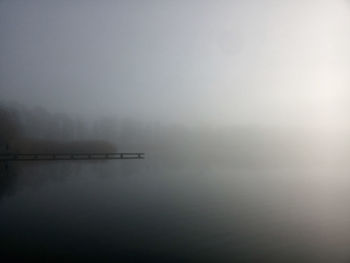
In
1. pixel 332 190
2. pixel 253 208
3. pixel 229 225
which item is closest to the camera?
pixel 229 225

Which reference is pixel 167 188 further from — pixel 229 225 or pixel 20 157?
pixel 20 157

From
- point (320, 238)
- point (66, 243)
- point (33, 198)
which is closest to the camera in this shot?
point (66, 243)

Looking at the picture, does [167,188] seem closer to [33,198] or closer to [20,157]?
[33,198]

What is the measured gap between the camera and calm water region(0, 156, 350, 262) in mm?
2578

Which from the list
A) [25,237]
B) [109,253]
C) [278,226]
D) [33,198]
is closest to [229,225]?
[278,226]

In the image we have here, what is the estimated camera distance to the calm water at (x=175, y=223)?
258cm

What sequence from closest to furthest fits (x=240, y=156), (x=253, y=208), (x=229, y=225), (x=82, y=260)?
1. (x=82, y=260)
2. (x=229, y=225)
3. (x=253, y=208)
4. (x=240, y=156)

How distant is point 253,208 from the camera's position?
4.06m

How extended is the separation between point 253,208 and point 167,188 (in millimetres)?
1704

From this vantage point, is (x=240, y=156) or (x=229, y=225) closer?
(x=229, y=225)

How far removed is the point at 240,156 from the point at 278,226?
919 cm

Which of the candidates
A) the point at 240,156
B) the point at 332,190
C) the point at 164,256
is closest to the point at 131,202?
the point at 164,256

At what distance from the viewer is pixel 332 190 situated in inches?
209

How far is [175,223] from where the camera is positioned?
130 inches
